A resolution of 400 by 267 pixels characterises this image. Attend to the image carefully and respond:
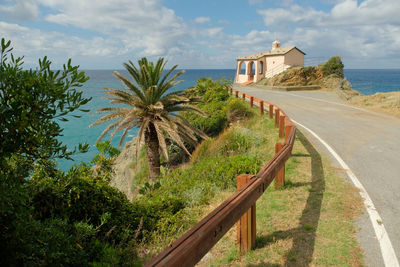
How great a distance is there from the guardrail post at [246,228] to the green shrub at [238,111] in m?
14.2

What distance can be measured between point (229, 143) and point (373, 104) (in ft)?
40.4

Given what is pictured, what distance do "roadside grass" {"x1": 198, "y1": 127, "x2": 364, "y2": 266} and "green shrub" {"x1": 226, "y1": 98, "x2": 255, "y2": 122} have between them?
37.3 feet

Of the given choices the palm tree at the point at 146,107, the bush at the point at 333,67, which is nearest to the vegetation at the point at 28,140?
the palm tree at the point at 146,107

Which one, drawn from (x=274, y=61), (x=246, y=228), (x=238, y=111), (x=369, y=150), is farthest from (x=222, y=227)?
(x=274, y=61)

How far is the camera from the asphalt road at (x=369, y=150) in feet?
14.7

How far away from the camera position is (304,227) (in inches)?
179

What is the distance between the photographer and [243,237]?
3875mm

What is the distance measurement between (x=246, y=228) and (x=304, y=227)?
4.05 ft

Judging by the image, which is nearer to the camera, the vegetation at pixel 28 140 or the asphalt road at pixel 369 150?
the vegetation at pixel 28 140

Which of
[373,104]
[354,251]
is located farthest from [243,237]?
[373,104]

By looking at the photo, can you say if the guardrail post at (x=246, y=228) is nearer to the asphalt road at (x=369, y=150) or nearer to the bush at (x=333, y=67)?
the asphalt road at (x=369, y=150)

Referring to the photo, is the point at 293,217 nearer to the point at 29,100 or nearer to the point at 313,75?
the point at 29,100

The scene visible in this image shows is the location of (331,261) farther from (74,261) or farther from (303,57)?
(303,57)

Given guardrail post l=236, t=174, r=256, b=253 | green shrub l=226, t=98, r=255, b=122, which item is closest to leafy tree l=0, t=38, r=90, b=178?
guardrail post l=236, t=174, r=256, b=253
